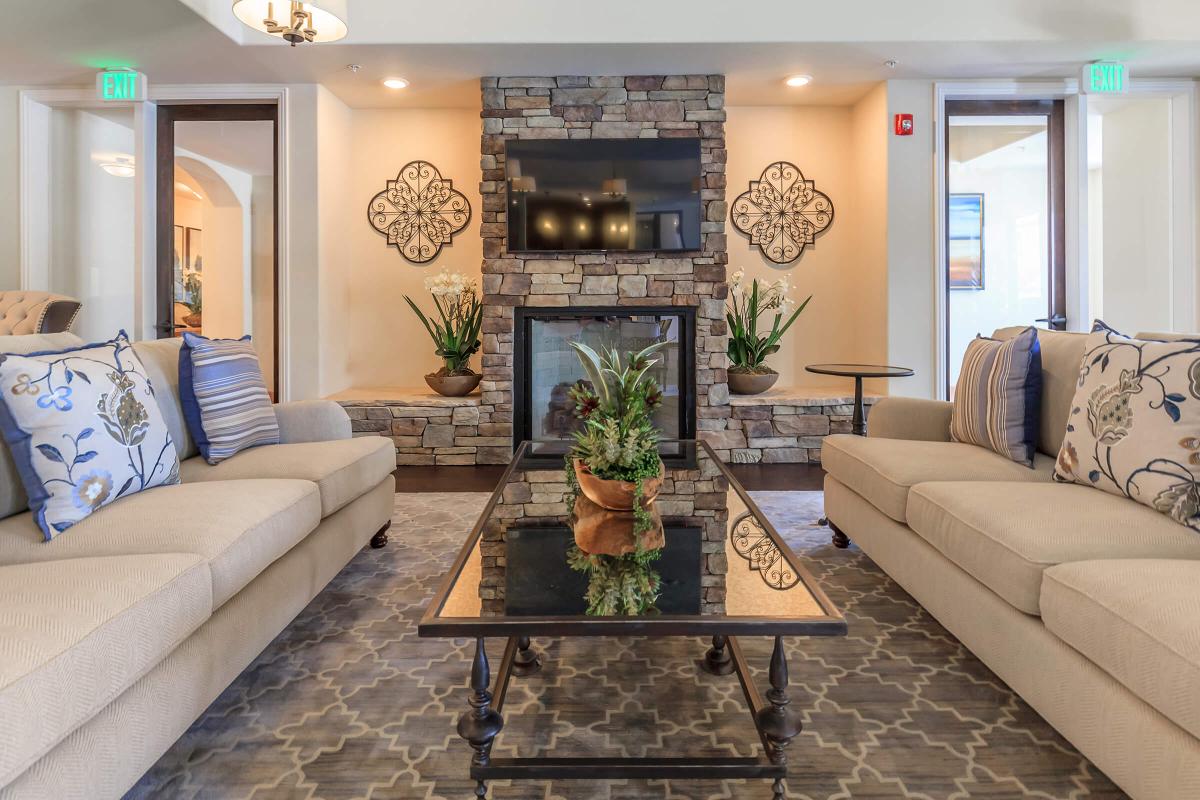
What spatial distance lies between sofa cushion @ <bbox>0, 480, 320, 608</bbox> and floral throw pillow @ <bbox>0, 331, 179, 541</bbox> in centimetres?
5

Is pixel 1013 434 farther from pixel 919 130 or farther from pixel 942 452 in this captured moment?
pixel 919 130

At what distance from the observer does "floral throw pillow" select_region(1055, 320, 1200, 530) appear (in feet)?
5.18

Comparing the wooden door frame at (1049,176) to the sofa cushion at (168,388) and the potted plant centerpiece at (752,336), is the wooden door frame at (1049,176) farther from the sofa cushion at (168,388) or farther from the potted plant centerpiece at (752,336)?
the sofa cushion at (168,388)

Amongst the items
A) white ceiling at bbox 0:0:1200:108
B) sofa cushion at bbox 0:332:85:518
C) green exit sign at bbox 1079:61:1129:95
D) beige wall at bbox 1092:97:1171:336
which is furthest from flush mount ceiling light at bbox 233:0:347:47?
beige wall at bbox 1092:97:1171:336

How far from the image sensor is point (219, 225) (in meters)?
4.66

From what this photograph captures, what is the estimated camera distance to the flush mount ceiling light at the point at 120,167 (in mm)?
4781

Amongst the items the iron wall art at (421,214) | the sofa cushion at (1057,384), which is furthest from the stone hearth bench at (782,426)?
the iron wall art at (421,214)

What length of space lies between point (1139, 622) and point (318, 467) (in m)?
2.02

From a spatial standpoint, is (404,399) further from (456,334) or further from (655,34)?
(655,34)

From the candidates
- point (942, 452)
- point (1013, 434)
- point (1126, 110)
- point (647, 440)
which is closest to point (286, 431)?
point (647, 440)

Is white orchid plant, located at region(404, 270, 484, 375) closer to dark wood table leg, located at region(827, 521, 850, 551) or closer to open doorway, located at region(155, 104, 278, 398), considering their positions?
open doorway, located at region(155, 104, 278, 398)

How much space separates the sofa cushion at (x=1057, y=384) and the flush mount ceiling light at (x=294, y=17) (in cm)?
298

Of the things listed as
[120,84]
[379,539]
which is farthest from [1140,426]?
[120,84]

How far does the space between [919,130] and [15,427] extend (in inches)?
188
